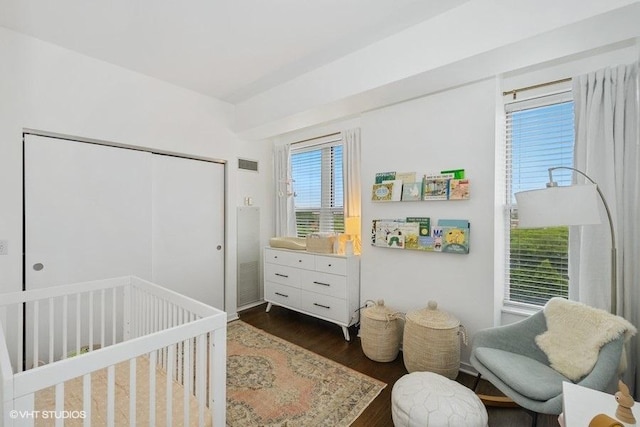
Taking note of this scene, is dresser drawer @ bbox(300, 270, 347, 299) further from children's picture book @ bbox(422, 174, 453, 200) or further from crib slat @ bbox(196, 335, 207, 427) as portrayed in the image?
crib slat @ bbox(196, 335, 207, 427)

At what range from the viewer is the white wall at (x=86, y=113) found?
1.99m

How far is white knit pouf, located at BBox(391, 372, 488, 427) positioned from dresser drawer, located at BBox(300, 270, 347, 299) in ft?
3.93

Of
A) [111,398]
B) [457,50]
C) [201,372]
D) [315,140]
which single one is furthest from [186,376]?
[315,140]

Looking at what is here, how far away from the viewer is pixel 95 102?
2.38 m

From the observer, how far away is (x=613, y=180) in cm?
179

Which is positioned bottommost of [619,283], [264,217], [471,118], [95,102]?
[619,283]

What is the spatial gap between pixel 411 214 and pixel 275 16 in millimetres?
1825

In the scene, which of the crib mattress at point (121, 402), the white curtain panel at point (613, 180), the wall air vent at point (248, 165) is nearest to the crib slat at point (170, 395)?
the crib mattress at point (121, 402)

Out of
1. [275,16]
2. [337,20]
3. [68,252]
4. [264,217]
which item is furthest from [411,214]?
[68,252]

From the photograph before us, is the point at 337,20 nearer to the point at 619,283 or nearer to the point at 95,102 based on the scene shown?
the point at 95,102

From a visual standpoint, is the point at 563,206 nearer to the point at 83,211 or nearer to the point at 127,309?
the point at 127,309

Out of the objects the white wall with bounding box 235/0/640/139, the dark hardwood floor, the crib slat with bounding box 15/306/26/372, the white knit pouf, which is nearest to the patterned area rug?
the dark hardwood floor

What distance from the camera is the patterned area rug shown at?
172 centimetres

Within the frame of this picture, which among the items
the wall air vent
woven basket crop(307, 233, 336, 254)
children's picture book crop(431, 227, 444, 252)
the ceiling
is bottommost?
woven basket crop(307, 233, 336, 254)
